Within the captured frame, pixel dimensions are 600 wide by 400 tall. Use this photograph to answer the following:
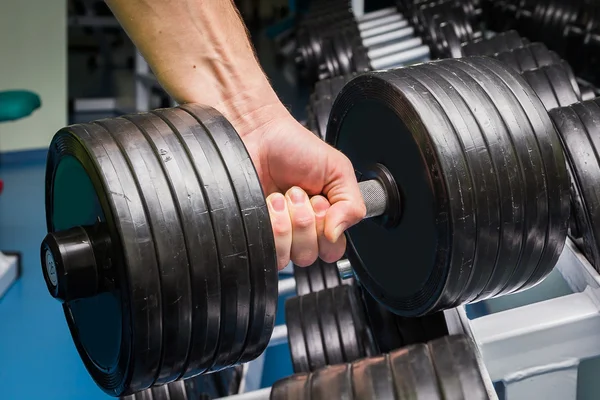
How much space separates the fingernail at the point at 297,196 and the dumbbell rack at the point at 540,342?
32cm

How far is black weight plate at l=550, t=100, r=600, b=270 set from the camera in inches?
40.7

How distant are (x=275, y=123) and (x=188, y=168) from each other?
0.26m

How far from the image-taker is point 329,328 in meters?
1.15

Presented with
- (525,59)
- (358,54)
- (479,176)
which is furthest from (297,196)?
(358,54)

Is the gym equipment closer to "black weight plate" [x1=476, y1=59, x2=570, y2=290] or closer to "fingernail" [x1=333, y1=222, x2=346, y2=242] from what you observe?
"black weight plate" [x1=476, y1=59, x2=570, y2=290]

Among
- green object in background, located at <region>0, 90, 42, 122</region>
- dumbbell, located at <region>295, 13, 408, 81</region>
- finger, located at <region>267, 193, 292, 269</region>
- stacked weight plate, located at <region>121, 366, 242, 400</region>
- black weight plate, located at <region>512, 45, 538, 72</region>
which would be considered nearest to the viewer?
finger, located at <region>267, 193, 292, 269</region>

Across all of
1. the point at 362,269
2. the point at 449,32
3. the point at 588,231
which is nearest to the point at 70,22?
the point at 449,32

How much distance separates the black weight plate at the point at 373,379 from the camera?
33.0 inches

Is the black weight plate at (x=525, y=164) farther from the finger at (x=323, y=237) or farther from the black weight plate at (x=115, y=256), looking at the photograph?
the black weight plate at (x=115, y=256)

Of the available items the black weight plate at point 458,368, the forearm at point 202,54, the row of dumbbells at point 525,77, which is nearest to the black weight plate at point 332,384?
the black weight plate at point 458,368

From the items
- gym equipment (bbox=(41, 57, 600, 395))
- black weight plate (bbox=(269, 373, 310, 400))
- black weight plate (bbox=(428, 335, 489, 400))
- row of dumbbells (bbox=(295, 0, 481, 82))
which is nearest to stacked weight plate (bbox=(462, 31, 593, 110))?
row of dumbbells (bbox=(295, 0, 481, 82))

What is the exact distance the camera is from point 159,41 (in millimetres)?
882

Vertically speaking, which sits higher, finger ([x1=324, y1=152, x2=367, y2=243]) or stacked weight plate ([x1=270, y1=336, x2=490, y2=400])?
finger ([x1=324, y1=152, x2=367, y2=243])

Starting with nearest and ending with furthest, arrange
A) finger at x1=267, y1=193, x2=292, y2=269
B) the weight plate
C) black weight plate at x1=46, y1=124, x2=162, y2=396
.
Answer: black weight plate at x1=46, y1=124, x2=162, y2=396, finger at x1=267, y1=193, x2=292, y2=269, the weight plate
